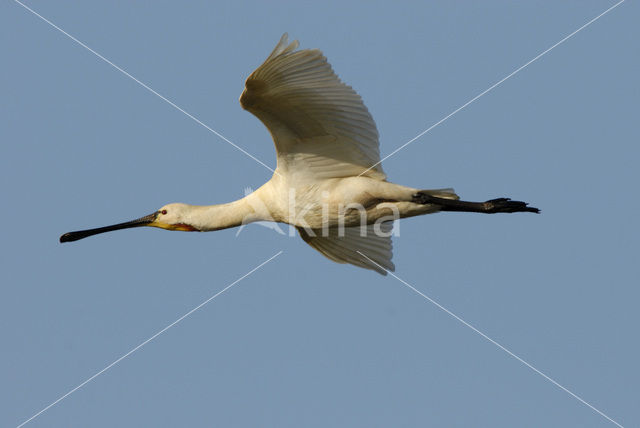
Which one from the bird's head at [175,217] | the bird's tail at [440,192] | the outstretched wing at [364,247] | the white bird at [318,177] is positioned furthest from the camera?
the outstretched wing at [364,247]

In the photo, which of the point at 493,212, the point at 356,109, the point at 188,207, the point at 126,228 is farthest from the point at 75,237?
the point at 493,212

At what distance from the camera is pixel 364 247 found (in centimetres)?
1307

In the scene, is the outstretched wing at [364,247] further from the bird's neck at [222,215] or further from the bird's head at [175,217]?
the bird's head at [175,217]

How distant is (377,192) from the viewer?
11727mm

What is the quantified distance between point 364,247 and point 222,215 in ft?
6.79

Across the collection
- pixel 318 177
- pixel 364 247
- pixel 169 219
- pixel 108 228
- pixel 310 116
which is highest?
pixel 310 116

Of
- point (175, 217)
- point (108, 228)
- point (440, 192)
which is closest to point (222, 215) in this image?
point (175, 217)

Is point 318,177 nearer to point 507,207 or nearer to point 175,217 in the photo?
point 175,217

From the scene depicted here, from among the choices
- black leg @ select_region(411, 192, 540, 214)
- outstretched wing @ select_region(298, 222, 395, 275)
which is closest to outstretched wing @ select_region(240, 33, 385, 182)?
black leg @ select_region(411, 192, 540, 214)

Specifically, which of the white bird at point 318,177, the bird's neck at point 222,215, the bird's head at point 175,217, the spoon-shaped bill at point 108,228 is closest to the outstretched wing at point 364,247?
the white bird at point 318,177

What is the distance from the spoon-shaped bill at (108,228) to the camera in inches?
502

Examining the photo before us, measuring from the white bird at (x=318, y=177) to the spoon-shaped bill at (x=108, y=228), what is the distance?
73 millimetres

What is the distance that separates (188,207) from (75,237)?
227 centimetres

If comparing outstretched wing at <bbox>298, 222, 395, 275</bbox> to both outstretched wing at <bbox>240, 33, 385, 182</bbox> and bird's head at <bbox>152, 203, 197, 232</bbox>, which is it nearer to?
outstretched wing at <bbox>240, 33, 385, 182</bbox>
